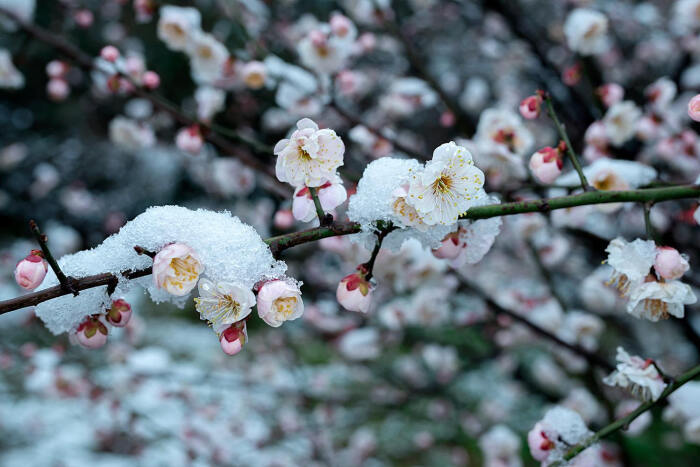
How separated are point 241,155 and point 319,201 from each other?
0.99 m

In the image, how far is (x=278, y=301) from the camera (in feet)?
2.72

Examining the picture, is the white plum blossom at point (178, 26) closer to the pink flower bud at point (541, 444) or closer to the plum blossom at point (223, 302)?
the plum blossom at point (223, 302)

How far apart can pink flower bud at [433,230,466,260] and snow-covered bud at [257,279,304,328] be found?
321mm

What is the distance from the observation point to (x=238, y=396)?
14.3 ft

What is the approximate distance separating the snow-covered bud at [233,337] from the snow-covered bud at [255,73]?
4.40 feet

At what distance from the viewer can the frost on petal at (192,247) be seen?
0.83m

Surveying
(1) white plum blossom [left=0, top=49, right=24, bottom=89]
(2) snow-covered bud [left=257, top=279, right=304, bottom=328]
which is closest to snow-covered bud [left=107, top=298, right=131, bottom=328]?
(2) snow-covered bud [left=257, top=279, right=304, bottom=328]

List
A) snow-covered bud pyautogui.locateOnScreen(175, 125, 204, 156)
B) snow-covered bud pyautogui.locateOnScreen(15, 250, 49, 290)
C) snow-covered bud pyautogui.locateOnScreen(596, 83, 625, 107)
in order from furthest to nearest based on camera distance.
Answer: snow-covered bud pyautogui.locateOnScreen(596, 83, 625, 107) → snow-covered bud pyautogui.locateOnScreen(175, 125, 204, 156) → snow-covered bud pyautogui.locateOnScreen(15, 250, 49, 290)

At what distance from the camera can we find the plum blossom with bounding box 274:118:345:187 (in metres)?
0.91

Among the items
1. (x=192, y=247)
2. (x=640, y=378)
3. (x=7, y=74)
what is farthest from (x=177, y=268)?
(x=7, y=74)

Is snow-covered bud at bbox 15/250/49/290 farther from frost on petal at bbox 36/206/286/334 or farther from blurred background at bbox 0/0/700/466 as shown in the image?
blurred background at bbox 0/0/700/466

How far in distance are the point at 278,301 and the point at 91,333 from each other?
0.39 meters

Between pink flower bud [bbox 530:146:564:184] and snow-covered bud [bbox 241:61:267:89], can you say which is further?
snow-covered bud [bbox 241:61:267:89]

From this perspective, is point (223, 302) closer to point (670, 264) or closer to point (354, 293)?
point (354, 293)
